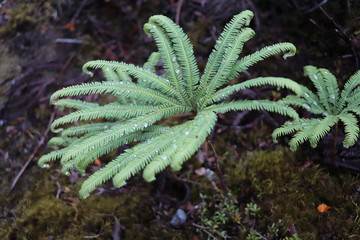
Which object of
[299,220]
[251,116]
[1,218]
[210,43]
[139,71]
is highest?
[139,71]

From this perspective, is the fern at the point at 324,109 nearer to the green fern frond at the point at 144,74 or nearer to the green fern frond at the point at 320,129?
the green fern frond at the point at 320,129

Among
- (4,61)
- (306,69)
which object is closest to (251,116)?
(306,69)

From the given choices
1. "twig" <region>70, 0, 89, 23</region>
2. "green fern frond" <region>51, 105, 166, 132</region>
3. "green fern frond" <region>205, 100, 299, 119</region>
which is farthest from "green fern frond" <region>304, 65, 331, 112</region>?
"twig" <region>70, 0, 89, 23</region>

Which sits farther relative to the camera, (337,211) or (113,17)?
(113,17)

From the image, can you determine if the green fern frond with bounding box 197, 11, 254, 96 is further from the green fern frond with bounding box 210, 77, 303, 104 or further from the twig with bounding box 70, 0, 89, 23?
the twig with bounding box 70, 0, 89, 23

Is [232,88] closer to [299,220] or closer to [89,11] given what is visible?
[299,220]

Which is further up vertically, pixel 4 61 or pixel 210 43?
pixel 210 43

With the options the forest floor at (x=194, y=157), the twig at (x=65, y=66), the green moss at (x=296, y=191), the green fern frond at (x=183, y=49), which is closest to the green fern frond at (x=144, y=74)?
the green fern frond at (x=183, y=49)

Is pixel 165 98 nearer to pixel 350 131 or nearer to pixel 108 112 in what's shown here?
pixel 108 112
